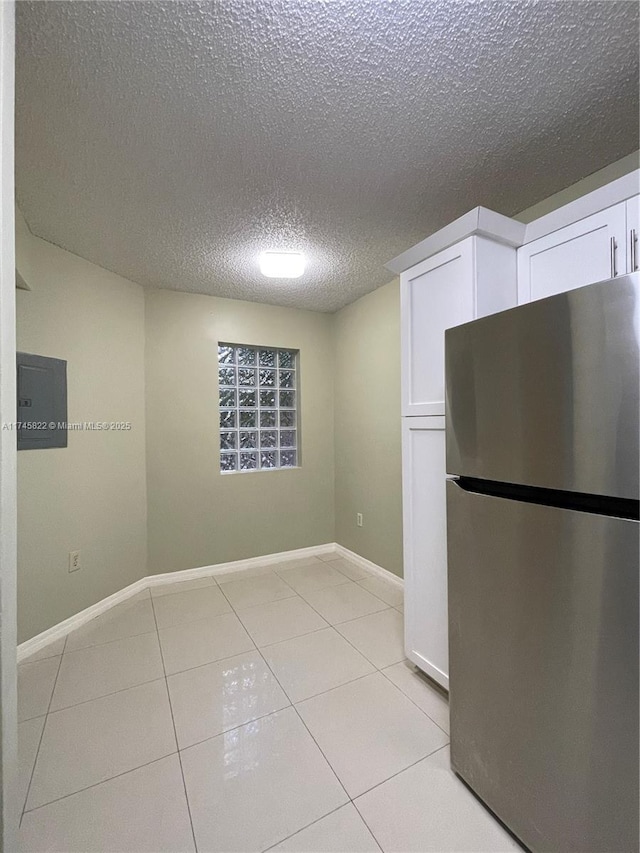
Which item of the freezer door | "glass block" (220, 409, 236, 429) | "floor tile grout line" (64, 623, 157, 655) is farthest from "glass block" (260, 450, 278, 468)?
the freezer door

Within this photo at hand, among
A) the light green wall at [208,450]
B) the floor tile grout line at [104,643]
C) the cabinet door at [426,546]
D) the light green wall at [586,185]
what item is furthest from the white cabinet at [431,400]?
the light green wall at [208,450]

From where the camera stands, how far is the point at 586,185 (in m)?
1.52

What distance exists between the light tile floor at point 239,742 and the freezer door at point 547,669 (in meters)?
0.23

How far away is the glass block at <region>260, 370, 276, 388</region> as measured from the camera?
3262 millimetres

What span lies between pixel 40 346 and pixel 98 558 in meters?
1.40

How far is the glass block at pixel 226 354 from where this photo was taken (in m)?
3.06

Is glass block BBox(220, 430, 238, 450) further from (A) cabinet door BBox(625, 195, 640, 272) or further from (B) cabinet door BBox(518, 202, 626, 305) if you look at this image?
(A) cabinet door BBox(625, 195, 640, 272)

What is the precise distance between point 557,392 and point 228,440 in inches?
104

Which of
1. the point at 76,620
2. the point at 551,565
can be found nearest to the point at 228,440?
the point at 76,620

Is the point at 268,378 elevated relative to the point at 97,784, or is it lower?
elevated

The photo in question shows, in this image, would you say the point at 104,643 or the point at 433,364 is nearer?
the point at 433,364

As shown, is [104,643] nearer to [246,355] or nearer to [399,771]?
[399,771]

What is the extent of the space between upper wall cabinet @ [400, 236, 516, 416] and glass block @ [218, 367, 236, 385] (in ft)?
6.04

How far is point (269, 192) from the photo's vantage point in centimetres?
161
